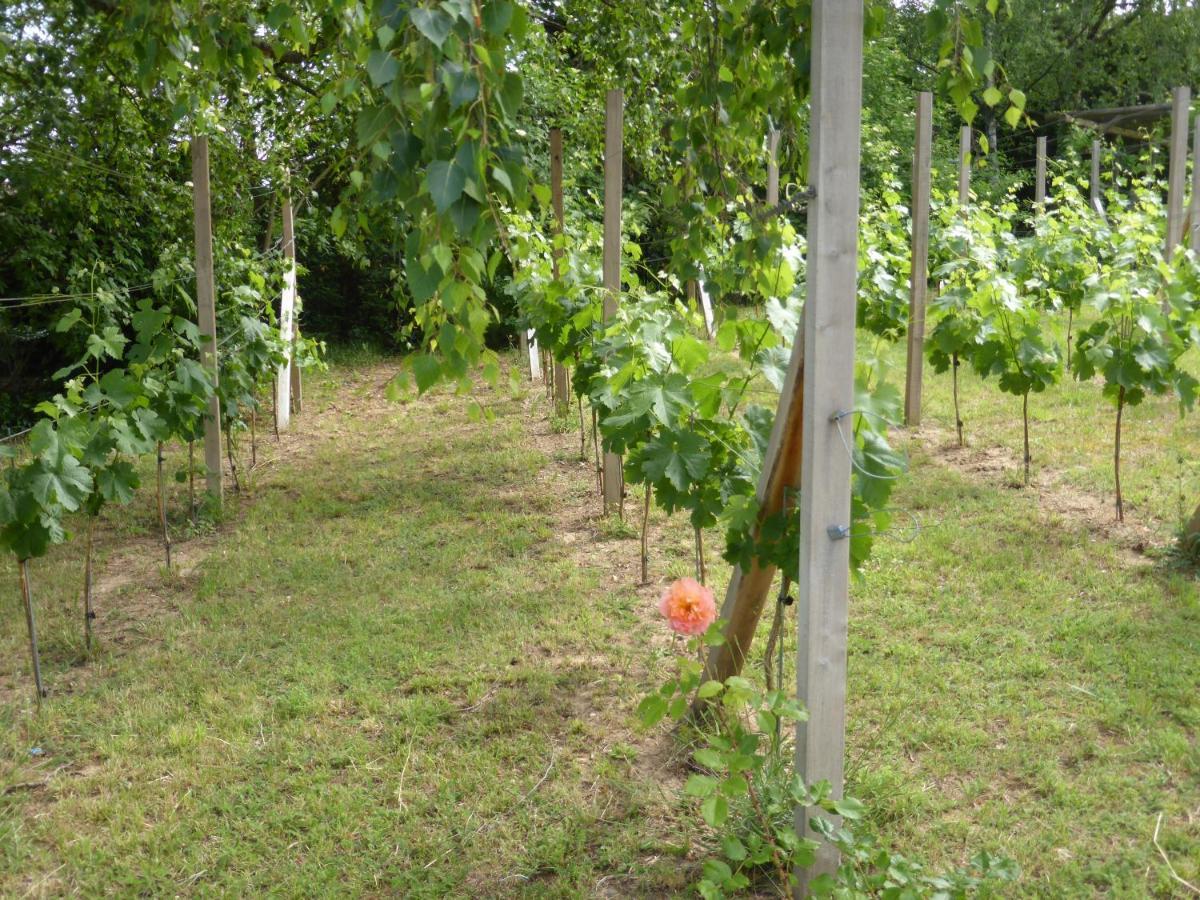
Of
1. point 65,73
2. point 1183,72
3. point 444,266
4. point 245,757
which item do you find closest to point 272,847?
point 245,757

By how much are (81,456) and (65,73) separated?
13.4 feet

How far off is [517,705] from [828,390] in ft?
6.08

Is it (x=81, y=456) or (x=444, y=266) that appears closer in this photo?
(x=444, y=266)

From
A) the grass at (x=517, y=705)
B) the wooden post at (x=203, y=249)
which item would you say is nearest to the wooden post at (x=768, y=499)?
the grass at (x=517, y=705)

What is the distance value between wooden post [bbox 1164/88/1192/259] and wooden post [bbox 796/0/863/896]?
20.5 ft

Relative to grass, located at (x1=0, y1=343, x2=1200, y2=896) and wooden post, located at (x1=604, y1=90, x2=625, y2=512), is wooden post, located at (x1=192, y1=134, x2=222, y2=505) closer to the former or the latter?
grass, located at (x1=0, y1=343, x2=1200, y2=896)

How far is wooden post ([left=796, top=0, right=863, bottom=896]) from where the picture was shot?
2.08m

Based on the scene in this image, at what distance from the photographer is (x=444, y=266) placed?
5.60 ft

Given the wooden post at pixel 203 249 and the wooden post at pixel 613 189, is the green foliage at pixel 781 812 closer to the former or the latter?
the wooden post at pixel 613 189

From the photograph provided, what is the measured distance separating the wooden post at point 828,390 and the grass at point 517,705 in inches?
25.8

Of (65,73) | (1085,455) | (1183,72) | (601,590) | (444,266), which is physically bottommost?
(601,590)

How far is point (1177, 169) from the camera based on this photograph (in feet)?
24.2

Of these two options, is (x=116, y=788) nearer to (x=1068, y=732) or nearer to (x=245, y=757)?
(x=245, y=757)

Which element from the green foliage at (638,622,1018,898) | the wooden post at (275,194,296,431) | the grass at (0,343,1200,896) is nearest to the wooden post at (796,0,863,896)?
the green foliage at (638,622,1018,898)
